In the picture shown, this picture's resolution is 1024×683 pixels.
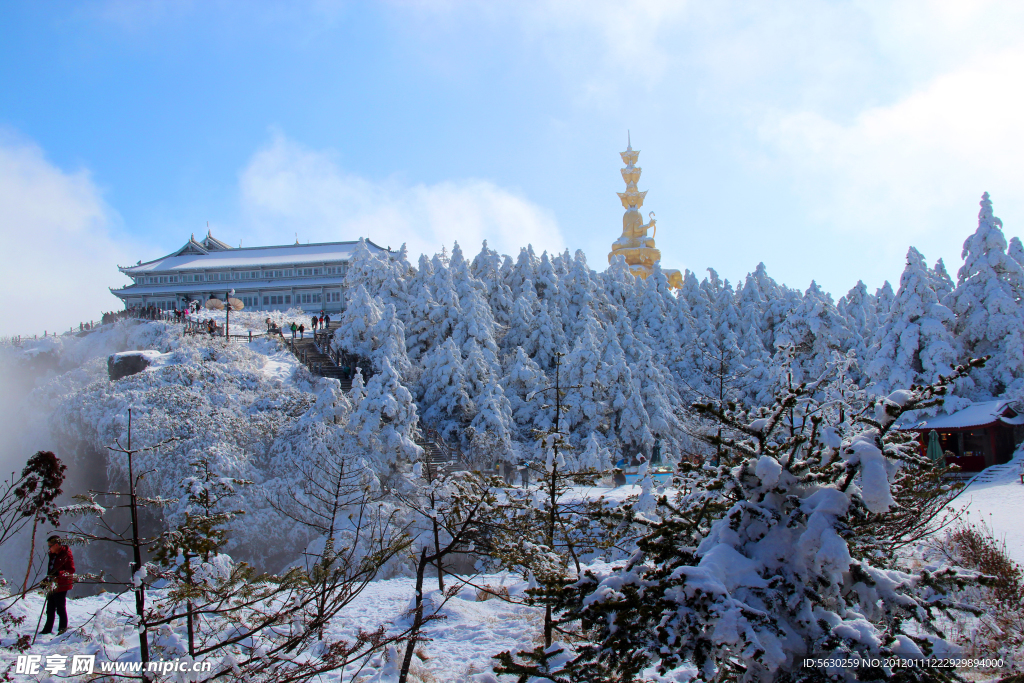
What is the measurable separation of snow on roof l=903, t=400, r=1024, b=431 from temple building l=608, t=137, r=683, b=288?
3391 centimetres

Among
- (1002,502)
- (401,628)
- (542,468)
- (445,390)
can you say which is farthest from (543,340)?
(542,468)

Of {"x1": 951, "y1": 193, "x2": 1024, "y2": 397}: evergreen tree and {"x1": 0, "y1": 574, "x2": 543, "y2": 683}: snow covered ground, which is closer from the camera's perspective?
{"x1": 0, "y1": 574, "x2": 543, "y2": 683}: snow covered ground

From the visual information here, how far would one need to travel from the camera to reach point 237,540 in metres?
20.7

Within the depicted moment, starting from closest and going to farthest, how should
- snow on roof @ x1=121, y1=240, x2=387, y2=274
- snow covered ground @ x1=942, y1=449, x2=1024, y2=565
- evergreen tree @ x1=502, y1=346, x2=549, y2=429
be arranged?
snow covered ground @ x1=942, y1=449, x2=1024, y2=565, evergreen tree @ x1=502, y1=346, x2=549, y2=429, snow on roof @ x1=121, y1=240, x2=387, y2=274

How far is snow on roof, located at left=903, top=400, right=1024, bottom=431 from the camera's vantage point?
75.5 feet

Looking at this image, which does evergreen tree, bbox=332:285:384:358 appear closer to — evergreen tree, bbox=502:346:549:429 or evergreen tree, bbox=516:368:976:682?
evergreen tree, bbox=502:346:549:429

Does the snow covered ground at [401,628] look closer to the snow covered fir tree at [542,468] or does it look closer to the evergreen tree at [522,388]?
the snow covered fir tree at [542,468]

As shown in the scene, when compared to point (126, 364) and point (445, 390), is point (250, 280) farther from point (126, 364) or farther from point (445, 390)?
point (445, 390)

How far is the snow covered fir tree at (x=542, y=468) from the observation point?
3850 mm

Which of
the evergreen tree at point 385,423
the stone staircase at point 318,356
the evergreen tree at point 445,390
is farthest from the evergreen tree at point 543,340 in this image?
the evergreen tree at point 385,423

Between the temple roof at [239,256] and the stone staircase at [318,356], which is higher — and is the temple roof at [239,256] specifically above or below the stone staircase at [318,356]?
above

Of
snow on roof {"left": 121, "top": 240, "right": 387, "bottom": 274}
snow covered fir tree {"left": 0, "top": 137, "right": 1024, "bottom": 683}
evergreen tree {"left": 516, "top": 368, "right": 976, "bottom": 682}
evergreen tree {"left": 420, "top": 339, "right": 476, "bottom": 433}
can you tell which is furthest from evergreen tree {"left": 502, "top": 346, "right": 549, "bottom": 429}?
evergreen tree {"left": 516, "top": 368, "right": 976, "bottom": 682}

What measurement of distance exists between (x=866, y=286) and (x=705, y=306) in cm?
1261

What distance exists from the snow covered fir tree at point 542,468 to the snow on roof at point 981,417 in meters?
1.06
